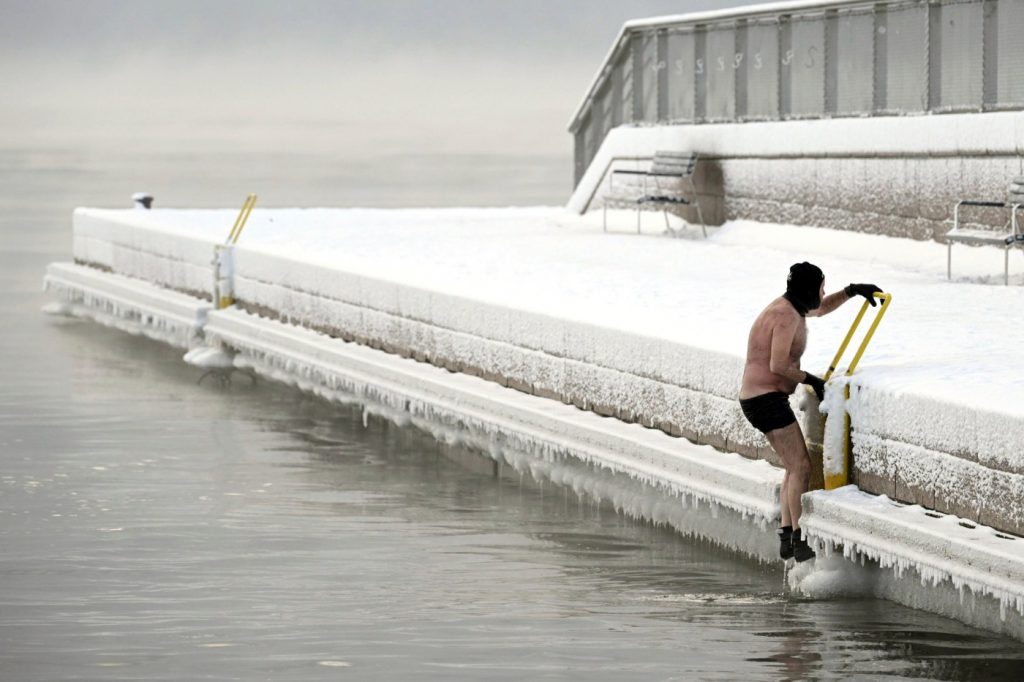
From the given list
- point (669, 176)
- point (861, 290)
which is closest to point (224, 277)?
point (669, 176)

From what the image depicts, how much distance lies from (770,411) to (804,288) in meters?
0.68

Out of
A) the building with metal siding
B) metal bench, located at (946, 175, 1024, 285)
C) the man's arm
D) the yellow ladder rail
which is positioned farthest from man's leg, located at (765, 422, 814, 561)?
the yellow ladder rail

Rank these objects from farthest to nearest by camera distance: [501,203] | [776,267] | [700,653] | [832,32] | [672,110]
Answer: [501,203] → [672,110] → [832,32] → [776,267] → [700,653]

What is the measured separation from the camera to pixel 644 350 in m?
13.8

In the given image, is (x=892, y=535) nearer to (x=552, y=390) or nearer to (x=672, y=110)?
(x=552, y=390)

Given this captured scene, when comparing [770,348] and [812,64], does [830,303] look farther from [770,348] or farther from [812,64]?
[812,64]

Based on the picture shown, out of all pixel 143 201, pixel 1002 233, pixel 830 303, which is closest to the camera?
pixel 830 303

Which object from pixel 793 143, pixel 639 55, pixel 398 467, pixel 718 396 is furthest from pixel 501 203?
pixel 718 396

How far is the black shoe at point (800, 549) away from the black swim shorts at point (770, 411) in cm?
56

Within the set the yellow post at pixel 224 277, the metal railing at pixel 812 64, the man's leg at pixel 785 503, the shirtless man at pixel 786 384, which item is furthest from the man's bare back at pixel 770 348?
the yellow post at pixel 224 277

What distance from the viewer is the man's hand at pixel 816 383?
11438 millimetres

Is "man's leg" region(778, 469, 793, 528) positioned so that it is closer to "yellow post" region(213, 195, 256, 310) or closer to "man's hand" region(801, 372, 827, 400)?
"man's hand" region(801, 372, 827, 400)

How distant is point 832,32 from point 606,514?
1087cm

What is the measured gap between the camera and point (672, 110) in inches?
1099
